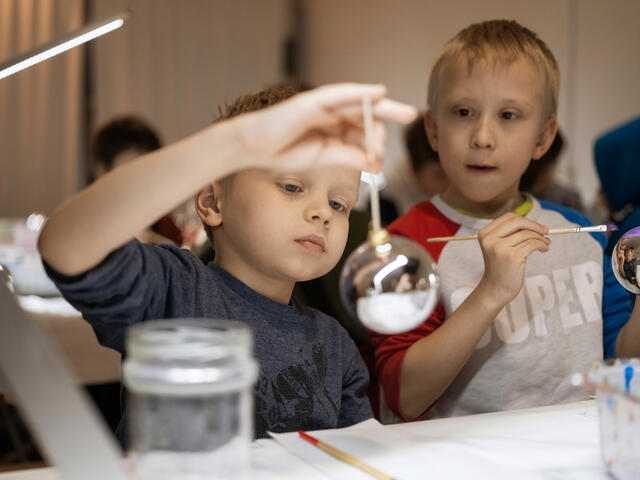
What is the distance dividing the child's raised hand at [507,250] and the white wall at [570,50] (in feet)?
9.22

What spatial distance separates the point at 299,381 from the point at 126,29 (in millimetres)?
5044

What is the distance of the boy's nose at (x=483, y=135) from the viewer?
3.90 feet

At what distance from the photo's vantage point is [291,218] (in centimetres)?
92

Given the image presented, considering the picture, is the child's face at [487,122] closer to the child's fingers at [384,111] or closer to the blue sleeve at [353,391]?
the blue sleeve at [353,391]

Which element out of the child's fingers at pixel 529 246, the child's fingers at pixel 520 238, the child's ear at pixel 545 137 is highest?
the child's ear at pixel 545 137

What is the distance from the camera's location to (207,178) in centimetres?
63

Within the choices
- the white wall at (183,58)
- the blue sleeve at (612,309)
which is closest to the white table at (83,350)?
the blue sleeve at (612,309)

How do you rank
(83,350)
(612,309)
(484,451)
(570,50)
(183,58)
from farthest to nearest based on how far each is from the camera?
1. (183,58)
2. (570,50)
3. (83,350)
4. (612,309)
5. (484,451)

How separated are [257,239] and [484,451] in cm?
39

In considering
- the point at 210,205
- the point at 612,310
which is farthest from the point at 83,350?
the point at 612,310

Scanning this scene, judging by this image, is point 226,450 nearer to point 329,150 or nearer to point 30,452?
point 329,150

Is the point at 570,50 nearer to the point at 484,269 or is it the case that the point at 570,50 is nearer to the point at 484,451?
the point at 484,269

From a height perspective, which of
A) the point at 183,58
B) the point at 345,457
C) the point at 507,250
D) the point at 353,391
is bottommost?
the point at 353,391

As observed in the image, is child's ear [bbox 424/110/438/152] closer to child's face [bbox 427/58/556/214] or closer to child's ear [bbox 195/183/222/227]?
child's face [bbox 427/58/556/214]
